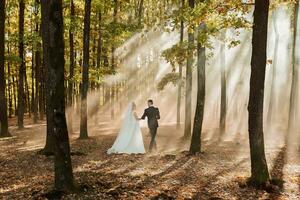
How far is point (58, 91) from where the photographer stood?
31.8 ft

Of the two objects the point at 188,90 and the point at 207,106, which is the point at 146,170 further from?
the point at 207,106

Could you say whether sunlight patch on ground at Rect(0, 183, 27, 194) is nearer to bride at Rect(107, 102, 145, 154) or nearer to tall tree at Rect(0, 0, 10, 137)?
bride at Rect(107, 102, 145, 154)

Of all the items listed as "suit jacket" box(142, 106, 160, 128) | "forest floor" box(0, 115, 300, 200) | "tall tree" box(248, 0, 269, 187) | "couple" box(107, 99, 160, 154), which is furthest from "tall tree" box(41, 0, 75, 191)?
"suit jacket" box(142, 106, 160, 128)

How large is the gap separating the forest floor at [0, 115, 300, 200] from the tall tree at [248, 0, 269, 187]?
680 mm

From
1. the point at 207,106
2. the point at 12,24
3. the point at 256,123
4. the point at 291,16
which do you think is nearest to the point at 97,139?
the point at 256,123

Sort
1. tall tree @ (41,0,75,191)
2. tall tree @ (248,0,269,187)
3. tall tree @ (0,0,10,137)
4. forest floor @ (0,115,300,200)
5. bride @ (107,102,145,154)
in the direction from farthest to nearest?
tall tree @ (0,0,10,137), bride @ (107,102,145,154), tall tree @ (248,0,269,187), forest floor @ (0,115,300,200), tall tree @ (41,0,75,191)

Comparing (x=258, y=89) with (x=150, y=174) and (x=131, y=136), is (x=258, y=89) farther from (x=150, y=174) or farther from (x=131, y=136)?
(x=131, y=136)

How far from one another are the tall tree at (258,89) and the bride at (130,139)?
6.95 metres

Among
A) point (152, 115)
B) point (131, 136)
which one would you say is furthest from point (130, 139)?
point (152, 115)

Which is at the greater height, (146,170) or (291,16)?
(291,16)

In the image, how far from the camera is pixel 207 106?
55812mm

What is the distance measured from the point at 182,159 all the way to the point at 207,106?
40.7 meters

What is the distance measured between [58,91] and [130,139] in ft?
27.7

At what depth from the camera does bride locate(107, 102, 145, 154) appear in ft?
57.4
